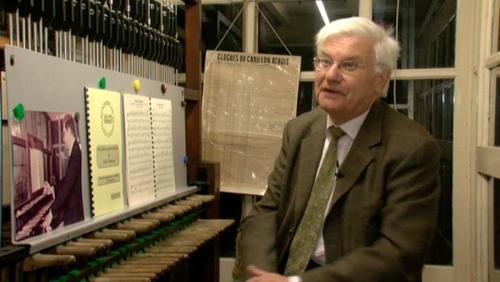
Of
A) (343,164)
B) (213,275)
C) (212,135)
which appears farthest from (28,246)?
(212,135)

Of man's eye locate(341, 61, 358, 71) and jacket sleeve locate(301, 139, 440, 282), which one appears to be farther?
man's eye locate(341, 61, 358, 71)

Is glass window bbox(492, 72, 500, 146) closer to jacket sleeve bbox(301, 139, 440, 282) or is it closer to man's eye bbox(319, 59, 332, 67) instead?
jacket sleeve bbox(301, 139, 440, 282)

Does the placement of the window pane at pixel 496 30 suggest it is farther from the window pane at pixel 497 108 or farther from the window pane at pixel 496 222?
the window pane at pixel 496 222

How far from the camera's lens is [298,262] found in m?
1.59

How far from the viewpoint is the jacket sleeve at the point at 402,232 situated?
1405 millimetres

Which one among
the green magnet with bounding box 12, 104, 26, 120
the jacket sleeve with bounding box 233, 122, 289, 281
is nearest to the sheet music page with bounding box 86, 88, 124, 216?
the green magnet with bounding box 12, 104, 26, 120

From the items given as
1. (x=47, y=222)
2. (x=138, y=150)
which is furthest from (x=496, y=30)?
(x=47, y=222)

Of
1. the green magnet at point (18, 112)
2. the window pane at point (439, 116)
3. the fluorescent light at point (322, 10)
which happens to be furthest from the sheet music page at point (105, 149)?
the window pane at point (439, 116)

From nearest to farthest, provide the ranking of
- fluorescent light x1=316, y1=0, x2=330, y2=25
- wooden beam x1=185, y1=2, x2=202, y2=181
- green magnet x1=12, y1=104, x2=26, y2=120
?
green magnet x1=12, y1=104, x2=26, y2=120 < wooden beam x1=185, y1=2, x2=202, y2=181 < fluorescent light x1=316, y1=0, x2=330, y2=25

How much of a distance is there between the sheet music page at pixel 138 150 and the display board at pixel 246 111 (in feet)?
2.74

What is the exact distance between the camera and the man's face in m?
1.51

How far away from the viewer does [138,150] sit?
6.56 feet

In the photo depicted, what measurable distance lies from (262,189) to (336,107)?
4.61 feet

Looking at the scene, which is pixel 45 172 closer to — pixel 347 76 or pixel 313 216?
pixel 313 216
